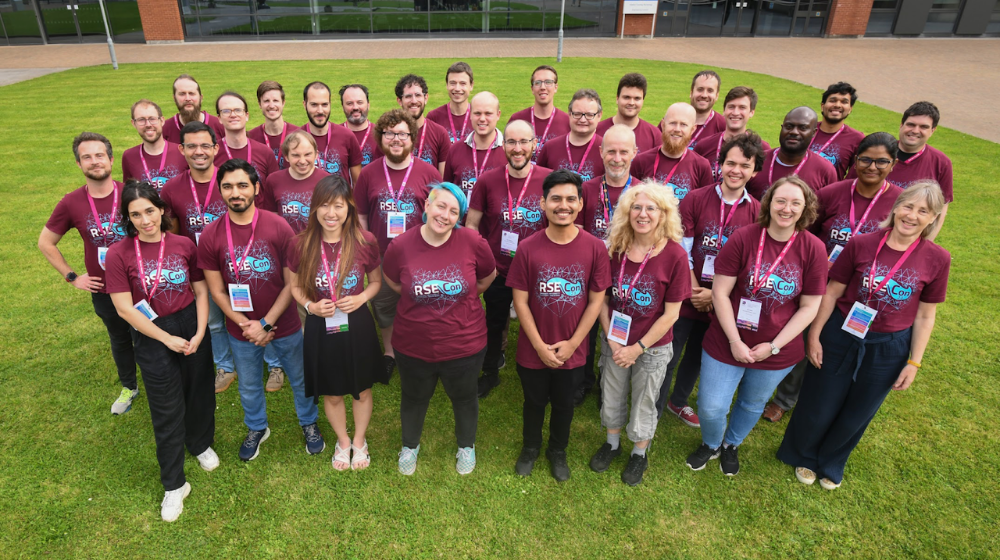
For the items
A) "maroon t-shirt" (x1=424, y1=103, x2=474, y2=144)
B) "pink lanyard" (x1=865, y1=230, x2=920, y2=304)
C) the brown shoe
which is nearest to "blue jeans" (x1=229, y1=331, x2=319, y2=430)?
"maroon t-shirt" (x1=424, y1=103, x2=474, y2=144)

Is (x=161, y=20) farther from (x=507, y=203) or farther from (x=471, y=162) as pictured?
(x=507, y=203)

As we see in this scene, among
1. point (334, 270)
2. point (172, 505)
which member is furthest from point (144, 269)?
point (172, 505)

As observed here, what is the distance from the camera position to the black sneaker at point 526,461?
399 centimetres

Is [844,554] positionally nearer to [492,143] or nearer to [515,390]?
[515,390]

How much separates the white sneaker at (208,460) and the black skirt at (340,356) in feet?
3.43

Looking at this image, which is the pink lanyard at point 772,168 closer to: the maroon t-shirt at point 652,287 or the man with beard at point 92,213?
the maroon t-shirt at point 652,287

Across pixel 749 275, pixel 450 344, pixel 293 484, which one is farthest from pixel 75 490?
pixel 749 275

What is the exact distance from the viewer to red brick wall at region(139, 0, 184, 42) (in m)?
23.0

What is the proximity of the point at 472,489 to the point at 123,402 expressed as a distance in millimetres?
3197

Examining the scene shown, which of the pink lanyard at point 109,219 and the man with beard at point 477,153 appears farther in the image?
the man with beard at point 477,153

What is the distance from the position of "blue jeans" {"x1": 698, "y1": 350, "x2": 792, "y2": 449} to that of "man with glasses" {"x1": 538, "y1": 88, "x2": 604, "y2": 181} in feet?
6.14

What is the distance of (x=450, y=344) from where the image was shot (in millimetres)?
3490

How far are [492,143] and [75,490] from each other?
4.19 metres

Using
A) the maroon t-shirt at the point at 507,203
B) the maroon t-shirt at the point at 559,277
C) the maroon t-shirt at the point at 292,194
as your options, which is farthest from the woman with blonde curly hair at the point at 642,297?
the maroon t-shirt at the point at 292,194
